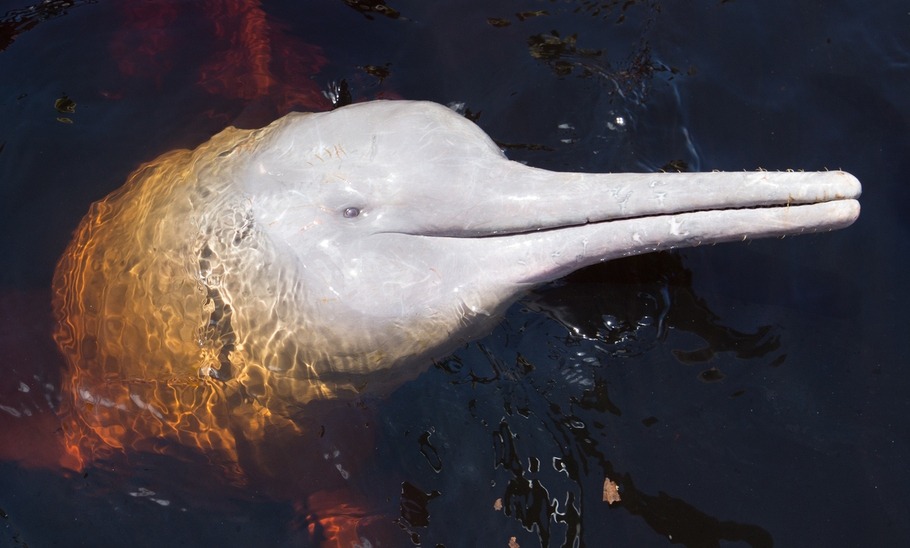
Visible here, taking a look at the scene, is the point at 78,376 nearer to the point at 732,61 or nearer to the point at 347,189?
the point at 347,189

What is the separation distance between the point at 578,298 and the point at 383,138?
1.94 meters

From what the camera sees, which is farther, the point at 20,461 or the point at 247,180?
the point at 20,461

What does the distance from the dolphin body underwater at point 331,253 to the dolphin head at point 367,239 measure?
1 centimetres

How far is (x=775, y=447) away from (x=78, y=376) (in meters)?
4.98

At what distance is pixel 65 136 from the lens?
717 centimetres

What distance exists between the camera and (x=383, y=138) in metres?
5.36

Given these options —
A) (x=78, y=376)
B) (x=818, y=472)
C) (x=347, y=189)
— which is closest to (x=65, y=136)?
(x=78, y=376)

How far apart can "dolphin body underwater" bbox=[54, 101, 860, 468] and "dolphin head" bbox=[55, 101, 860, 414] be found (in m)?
0.01

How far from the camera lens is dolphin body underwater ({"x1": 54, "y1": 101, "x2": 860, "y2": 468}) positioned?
489 centimetres

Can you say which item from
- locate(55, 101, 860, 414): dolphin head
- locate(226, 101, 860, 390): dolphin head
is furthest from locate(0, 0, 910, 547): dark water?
locate(226, 101, 860, 390): dolphin head

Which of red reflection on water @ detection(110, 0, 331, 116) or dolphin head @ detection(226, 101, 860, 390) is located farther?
red reflection on water @ detection(110, 0, 331, 116)

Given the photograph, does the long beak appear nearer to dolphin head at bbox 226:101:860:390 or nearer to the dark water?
dolphin head at bbox 226:101:860:390

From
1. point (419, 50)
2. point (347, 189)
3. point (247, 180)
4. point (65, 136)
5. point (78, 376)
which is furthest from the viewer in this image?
point (419, 50)

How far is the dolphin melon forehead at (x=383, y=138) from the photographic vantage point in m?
5.31
